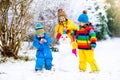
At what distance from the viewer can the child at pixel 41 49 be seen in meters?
9.94

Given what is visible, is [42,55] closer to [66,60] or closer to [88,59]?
[88,59]

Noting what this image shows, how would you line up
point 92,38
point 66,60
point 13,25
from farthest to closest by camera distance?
point 66,60
point 13,25
point 92,38

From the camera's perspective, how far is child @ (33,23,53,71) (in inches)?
391

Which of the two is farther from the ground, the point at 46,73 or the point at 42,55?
the point at 42,55

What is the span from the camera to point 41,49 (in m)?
10.0

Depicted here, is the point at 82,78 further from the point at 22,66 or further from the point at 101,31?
the point at 101,31

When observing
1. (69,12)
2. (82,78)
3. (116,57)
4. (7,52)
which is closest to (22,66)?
(7,52)

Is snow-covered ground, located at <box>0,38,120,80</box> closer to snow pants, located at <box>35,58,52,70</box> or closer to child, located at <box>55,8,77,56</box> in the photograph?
snow pants, located at <box>35,58,52,70</box>

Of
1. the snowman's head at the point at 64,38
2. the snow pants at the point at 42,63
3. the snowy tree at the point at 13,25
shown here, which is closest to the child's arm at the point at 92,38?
the snow pants at the point at 42,63

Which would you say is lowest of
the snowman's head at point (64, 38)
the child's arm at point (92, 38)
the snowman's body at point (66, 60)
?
the snowman's body at point (66, 60)

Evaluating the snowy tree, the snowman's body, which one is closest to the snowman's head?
the snowman's body

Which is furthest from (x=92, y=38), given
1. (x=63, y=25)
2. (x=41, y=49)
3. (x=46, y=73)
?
(x=63, y=25)

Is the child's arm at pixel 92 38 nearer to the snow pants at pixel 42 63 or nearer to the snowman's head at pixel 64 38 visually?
the snow pants at pixel 42 63

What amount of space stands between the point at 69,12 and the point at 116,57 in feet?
20.0
